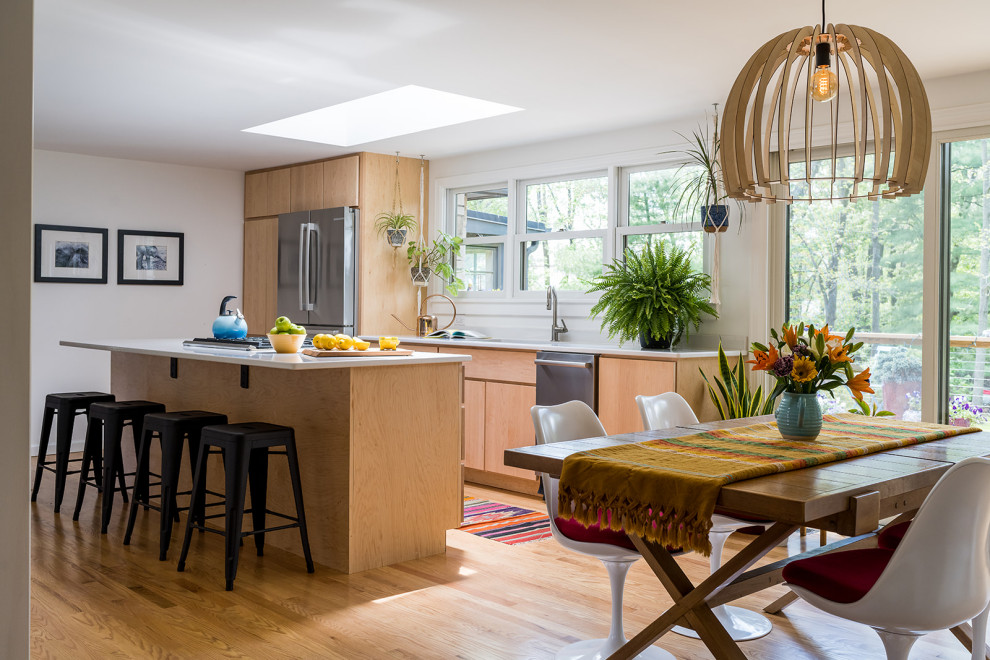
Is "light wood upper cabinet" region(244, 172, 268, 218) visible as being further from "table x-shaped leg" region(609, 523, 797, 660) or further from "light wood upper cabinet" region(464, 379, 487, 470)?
"table x-shaped leg" region(609, 523, 797, 660)

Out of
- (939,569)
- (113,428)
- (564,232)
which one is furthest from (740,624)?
(564,232)

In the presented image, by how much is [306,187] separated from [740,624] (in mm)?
5147

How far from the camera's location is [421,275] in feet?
22.2

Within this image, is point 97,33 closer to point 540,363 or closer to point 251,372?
point 251,372

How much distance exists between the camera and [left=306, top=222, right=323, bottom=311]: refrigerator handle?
676cm

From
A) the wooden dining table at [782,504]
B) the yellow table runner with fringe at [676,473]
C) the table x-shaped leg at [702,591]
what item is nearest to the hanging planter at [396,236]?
the wooden dining table at [782,504]

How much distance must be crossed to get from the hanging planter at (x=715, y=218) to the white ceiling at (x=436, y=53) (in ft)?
1.93

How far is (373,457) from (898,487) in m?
2.19

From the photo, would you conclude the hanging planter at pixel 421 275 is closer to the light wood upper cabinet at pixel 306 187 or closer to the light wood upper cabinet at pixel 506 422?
the light wood upper cabinet at pixel 306 187

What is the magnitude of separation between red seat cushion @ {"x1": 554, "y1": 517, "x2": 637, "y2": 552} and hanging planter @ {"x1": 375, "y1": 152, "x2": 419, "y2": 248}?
14.0 ft

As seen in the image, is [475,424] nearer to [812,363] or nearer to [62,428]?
[62,428]

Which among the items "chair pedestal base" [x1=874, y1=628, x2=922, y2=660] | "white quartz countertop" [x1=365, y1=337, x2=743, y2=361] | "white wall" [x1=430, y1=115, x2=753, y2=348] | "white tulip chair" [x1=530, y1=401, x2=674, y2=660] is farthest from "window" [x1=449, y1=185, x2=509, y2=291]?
"chair pedestal base" [x1=874, y1=628, x2=922, y2=660]

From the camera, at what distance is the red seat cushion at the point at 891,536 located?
261cm

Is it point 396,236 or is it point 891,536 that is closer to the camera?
point 891,536
